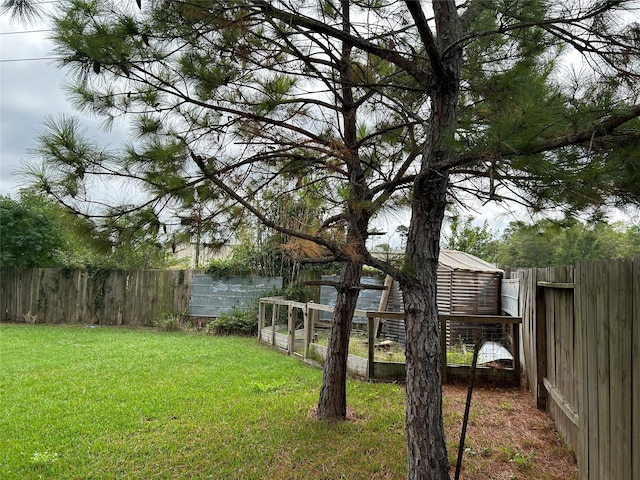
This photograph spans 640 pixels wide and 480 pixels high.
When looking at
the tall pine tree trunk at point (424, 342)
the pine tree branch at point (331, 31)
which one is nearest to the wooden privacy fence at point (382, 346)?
the tall pine tree trunk at point (424, 342)

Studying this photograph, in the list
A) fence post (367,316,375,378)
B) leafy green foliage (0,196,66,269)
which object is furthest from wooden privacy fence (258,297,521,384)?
leafy green foliage (0,196,66,269)

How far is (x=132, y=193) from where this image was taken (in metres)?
3.25

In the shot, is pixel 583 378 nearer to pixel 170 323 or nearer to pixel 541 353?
pixel 541 353

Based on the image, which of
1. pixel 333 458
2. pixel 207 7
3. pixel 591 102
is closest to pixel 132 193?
pixel 207 7

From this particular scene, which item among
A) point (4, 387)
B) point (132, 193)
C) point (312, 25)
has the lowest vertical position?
point (4, 387)

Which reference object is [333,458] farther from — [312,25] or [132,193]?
[312,25]

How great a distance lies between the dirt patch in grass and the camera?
2.99 m

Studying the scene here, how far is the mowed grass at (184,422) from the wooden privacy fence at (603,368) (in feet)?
4.10

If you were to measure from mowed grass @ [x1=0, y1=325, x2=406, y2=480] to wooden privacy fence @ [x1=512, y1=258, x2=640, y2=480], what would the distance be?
4.10 feet

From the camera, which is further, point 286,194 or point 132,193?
point 286,194

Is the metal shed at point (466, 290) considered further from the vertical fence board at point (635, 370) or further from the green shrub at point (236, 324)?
the vertical fence board at point (635, 370)

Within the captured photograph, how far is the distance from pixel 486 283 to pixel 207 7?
7068 millimetres

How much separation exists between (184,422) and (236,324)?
571 cm

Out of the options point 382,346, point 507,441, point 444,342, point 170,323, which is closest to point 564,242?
point 444,342
